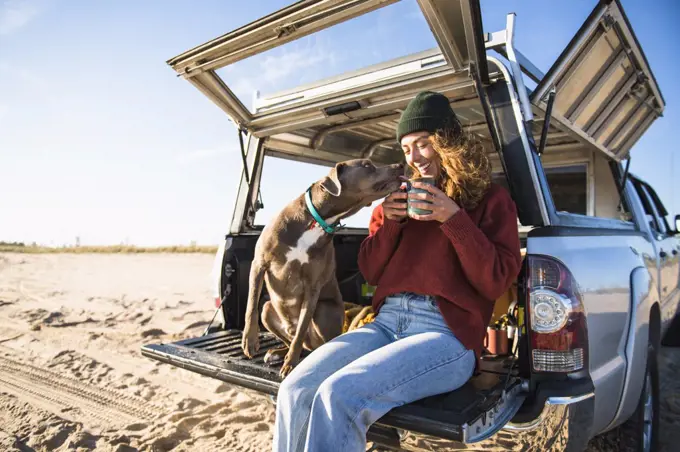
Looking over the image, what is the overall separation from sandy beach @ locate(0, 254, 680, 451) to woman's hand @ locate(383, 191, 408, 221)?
1.25 meters

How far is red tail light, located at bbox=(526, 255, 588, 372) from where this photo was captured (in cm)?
205

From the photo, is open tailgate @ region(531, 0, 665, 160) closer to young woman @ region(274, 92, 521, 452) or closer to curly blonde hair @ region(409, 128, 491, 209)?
curly blonde hair @ region(409, 128, 491, 209)

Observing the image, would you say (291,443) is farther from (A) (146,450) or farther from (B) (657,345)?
(B) (657,345)

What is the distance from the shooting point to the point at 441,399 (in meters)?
2.02

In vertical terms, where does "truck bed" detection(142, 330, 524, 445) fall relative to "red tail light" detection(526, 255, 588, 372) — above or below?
below

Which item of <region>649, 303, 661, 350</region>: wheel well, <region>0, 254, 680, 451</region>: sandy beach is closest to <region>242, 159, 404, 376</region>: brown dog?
<region>0, 254, 680, 451</region>: sandy beach

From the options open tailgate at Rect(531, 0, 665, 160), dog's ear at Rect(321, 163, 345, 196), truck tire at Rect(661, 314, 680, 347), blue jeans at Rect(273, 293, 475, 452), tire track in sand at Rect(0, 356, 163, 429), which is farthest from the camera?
truck tire at Rect(661, 314, 680, 347)

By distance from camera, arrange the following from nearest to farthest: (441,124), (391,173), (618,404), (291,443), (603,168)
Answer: (291,443) → (441,124) → (618,404) → (391,173) → (603,168)

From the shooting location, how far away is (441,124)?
238 cm

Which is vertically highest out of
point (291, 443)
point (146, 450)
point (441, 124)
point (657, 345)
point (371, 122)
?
point (371, 122)

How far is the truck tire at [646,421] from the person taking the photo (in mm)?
3092

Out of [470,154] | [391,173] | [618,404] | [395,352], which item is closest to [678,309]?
[618,404]

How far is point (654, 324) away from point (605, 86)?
1.60 metres

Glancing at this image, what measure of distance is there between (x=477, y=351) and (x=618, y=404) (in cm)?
95
